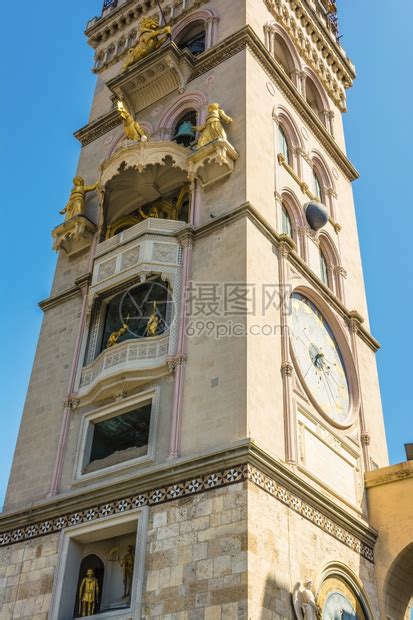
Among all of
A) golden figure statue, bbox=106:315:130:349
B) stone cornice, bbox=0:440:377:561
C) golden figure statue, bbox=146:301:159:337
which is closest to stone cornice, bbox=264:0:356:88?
golden figure statue, bbox=146:301:159:337

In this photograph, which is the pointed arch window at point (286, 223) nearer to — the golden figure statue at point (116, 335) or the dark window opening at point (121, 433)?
the golden figure statue at point (116, 335)

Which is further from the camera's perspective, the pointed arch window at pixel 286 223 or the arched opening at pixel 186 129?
the arched opening at pixel 186 129

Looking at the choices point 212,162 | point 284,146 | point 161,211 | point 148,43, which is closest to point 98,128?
point 148,43

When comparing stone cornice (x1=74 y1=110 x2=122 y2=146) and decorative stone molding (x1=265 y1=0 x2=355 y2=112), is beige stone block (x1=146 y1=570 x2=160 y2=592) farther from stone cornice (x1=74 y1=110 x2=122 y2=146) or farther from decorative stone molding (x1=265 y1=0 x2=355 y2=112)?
decorative stone molding (x1=265 y1=0 x2=355 y2=112)

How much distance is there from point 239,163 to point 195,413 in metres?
7.15

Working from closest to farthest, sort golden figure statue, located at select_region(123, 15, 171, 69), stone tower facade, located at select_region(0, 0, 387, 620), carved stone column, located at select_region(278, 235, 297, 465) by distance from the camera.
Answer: stone tower facade, located at select_region(0, 0, 387, 620), carved stone column, located at select_region(278, 235, 297, 465), golden figure statue, located at select_region(123, 15, 171, 69)

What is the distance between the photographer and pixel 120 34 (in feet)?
98.4

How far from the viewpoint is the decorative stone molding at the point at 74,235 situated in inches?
847

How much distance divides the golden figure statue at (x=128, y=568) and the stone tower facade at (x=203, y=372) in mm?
41

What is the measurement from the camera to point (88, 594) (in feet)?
48.9

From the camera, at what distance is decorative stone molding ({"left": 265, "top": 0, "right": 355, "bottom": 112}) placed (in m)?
27.4

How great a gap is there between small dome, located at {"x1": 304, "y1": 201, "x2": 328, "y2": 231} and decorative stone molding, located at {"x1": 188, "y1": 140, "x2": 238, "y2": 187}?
3.44 meters

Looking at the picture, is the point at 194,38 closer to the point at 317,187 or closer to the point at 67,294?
the point at 317,187

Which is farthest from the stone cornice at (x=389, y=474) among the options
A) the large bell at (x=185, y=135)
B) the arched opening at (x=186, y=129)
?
the large bell at (x=185, y=135)
